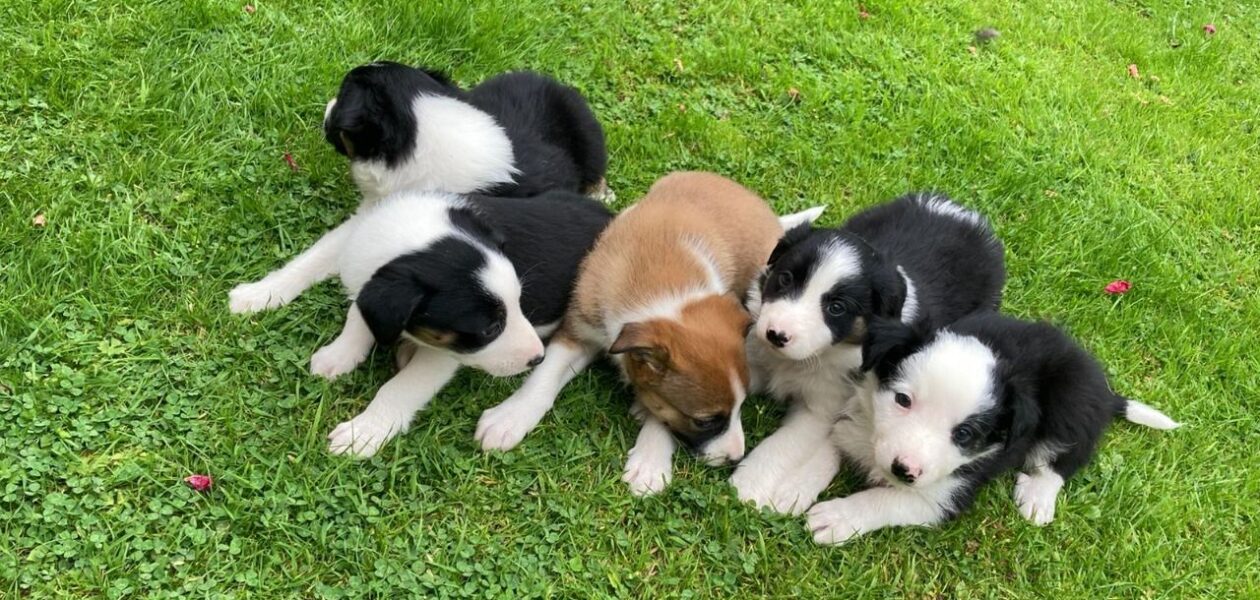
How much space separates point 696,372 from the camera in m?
3.54

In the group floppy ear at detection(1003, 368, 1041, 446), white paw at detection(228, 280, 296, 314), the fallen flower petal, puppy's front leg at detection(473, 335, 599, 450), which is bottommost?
the fallen flower petal

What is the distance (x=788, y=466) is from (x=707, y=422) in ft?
1.58

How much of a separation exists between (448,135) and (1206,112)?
628 cm

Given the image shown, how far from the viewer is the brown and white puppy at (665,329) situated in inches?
141

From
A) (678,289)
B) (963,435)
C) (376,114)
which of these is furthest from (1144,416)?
(376,114)

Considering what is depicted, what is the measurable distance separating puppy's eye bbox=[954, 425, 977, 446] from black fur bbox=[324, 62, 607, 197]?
231cm

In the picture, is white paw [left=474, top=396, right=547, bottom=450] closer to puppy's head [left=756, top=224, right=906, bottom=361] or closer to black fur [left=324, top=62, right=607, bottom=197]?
puppy's head [left=756, top=224, right=906, bottom=361]

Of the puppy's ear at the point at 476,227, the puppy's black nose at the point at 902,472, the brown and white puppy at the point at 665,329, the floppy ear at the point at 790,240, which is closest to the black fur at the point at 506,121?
the brown and white puppy at the point at 665,329

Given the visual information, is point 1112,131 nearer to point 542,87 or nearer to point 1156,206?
point 1156,206

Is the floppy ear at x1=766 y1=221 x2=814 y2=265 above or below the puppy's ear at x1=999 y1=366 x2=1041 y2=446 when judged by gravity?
above

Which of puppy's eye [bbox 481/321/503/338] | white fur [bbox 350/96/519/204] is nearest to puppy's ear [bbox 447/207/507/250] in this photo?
puppy's eye [bbox 481/321/503/338]

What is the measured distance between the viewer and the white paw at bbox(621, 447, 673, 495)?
3652 mm

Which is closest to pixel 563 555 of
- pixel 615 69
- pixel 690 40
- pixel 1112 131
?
pixel 615 69

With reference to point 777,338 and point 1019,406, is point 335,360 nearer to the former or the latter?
point 777,338
